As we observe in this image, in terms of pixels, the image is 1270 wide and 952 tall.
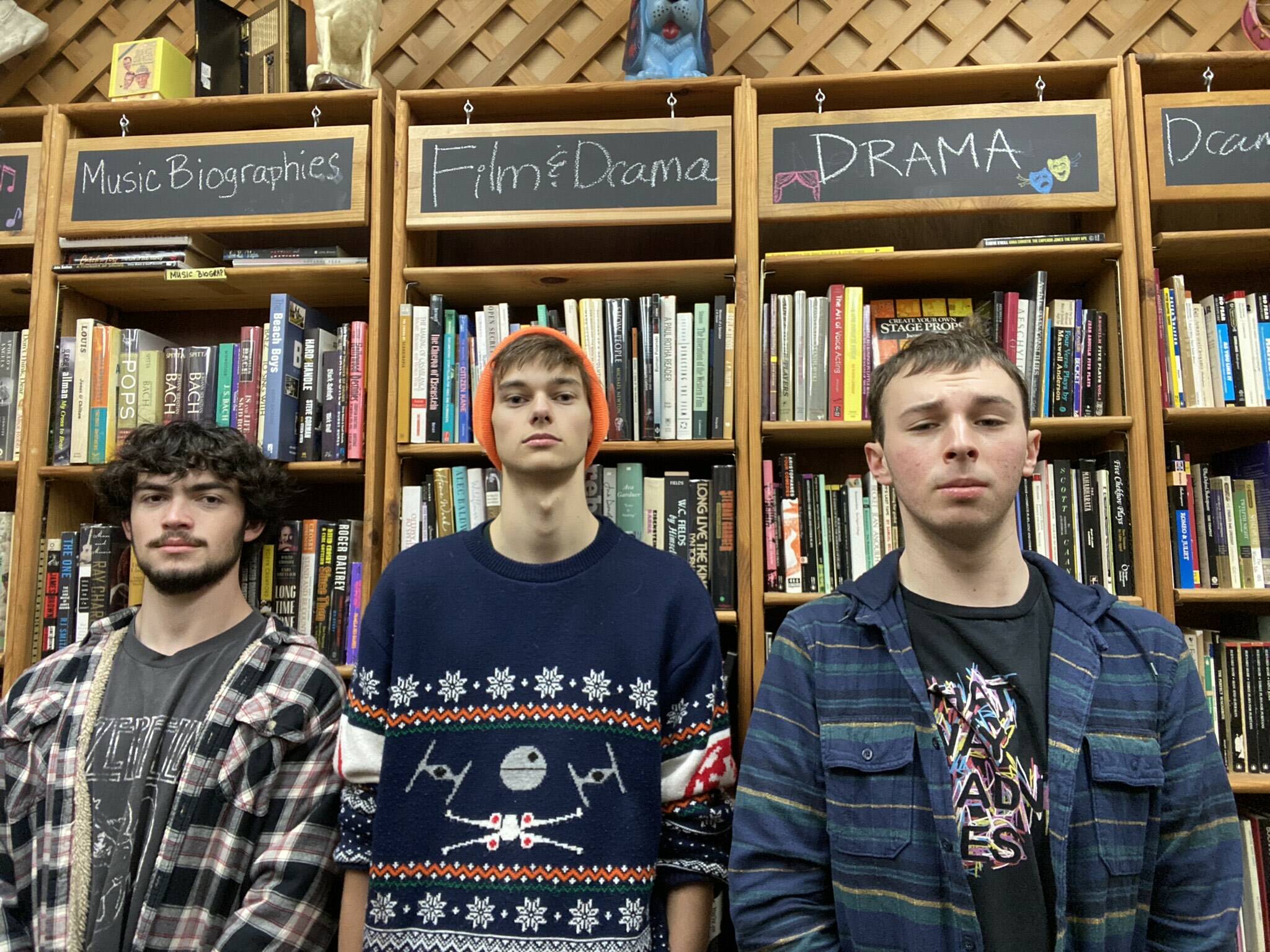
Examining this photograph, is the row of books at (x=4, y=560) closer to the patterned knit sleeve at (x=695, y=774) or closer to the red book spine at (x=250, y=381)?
the red book spine at (x=250, y=381)

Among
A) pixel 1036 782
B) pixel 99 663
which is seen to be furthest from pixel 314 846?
pixel 1036 782

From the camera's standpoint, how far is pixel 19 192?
1809mm

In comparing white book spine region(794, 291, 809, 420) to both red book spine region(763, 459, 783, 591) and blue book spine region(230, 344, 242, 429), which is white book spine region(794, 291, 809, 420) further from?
blue book spine region(230, 344, 242, 429)

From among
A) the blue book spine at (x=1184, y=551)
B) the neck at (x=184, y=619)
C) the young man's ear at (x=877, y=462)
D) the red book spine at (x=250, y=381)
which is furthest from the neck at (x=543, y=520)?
the blue book spine at (x=1184, y=551)

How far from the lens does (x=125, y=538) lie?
1.75 metres

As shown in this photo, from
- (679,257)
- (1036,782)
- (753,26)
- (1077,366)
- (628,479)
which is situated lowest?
(1036,782)

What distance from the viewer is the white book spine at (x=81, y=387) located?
1.74 m

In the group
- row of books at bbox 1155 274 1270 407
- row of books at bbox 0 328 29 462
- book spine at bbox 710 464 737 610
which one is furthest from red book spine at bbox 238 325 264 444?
row of books at bbox 1155 274 1270 407

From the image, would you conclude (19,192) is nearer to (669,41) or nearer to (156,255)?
(156,255)

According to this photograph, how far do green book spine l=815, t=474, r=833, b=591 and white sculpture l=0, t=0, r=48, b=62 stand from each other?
84.5 inches

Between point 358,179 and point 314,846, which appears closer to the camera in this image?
point 314,846

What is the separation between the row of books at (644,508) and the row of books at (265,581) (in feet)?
0.51

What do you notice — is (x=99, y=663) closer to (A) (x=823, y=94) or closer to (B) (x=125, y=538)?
(B) (x=125, y=538)

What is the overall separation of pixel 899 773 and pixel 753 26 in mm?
1698
